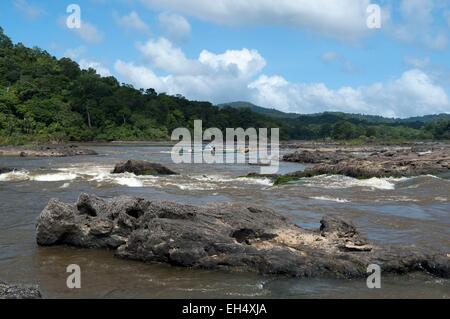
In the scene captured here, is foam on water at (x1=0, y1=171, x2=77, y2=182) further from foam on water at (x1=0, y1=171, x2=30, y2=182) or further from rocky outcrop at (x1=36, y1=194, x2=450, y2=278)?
rocky outcrop at (x1=36, y1=194, x2=450, y2=278)

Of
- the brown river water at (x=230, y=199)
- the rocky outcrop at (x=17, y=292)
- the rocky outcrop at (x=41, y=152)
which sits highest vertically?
the rocky outcrop at (x=41, y=152)

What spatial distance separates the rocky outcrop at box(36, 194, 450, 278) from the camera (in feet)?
36.1

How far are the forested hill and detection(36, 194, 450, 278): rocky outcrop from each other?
264ft

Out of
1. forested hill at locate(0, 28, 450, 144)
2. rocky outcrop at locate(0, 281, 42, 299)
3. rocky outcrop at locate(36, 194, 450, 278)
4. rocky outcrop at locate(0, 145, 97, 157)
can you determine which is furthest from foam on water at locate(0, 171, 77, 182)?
forested hill at locate(0, 28, 450, 144)

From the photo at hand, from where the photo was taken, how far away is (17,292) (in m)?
7.51

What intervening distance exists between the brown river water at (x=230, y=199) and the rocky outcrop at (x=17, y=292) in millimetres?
1854

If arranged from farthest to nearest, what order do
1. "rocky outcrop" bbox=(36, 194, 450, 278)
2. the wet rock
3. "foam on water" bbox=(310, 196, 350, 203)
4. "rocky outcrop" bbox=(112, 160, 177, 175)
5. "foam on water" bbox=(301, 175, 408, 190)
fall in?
the wet rock → "rocky outcrop" bbox=(112, 160, 177, 175) → "foam on water" bbox=(301, 175, 408, 190) → "foam on water" bbox=(310, 196, 350, 203) → "rocky outcrop" bbox=(36, 194, 450, 278)

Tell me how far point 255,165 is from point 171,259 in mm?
39576

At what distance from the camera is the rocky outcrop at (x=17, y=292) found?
7332 mm

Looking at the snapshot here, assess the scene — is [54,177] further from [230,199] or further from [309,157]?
[309,157]

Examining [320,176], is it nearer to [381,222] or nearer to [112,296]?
[381,222]

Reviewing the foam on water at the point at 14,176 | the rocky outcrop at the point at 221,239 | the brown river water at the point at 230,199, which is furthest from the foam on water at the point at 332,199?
the foam on water at the point at 14,176

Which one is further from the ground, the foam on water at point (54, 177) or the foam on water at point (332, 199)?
the foam on water at point (54, 177)

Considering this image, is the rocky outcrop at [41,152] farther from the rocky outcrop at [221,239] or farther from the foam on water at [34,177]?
the rocky outcrop at [221,239]
